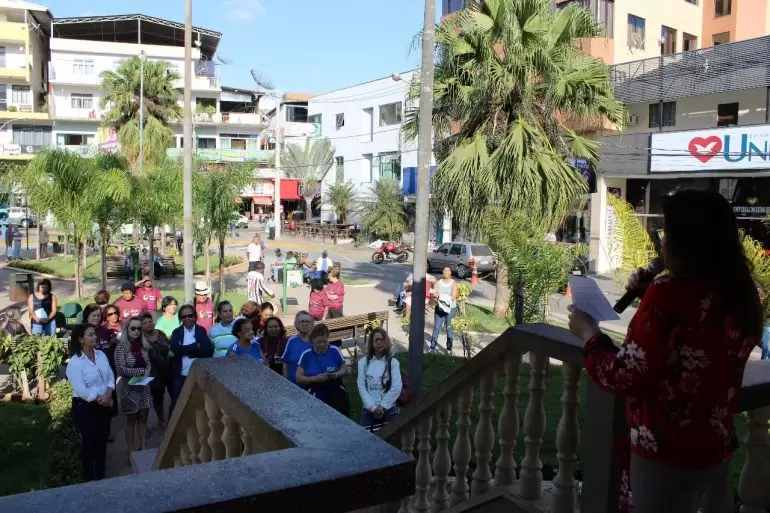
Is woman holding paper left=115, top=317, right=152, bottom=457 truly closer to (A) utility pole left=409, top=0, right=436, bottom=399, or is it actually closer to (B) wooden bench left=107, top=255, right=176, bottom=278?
(A) utility pole left=409, top=0, right=436, bottom=399

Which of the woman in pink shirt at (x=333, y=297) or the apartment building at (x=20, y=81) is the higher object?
the apartment building at (x=20, y=81)

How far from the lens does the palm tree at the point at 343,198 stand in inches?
1831

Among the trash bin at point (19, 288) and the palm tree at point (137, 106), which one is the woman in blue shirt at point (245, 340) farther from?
the palm tree at point (137, 106)

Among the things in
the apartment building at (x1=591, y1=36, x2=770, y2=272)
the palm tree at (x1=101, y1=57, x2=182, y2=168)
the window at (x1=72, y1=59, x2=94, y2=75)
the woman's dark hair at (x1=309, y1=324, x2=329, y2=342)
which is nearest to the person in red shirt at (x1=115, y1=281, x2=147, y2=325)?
the woman's dark hair at (x1=309, y1=324, x2=329, y2=342)

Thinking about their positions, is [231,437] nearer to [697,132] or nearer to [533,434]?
[533,434]

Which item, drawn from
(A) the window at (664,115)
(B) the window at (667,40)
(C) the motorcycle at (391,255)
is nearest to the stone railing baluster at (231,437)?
(A) the window at (664,115)

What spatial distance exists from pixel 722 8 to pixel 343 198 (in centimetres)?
2374

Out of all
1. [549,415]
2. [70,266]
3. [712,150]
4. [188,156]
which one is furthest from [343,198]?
[549,415]

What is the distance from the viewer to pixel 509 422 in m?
3.53

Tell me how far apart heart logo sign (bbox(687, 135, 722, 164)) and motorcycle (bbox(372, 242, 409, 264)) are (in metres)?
13.0

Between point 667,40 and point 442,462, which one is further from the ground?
point 667,40

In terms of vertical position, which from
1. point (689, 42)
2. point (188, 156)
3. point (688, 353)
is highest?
point (689, 42)

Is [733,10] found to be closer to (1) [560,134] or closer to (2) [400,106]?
(2) [400,106]

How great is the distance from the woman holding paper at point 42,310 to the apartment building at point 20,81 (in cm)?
4557
